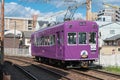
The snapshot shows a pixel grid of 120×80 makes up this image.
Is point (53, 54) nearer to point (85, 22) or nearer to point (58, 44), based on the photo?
point (58, 44)

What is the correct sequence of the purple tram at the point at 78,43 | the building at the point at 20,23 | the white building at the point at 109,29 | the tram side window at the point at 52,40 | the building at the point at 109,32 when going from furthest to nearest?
1. the building at the point at 20,23
2. the white building at the point at 109,29
3. the building at the point at 109,32
4. the tram side window at the point at 52,40
5. the purple tram at the point at 78,43

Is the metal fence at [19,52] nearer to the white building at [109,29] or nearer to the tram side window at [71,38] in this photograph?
the white building at [109,29]

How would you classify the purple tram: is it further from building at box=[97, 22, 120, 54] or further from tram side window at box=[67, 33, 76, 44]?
building at box=[97, 22, 120, 54]

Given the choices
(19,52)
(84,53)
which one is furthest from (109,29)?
(84,53)

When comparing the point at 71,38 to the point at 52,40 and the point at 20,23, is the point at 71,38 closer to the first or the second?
the point at 52,40

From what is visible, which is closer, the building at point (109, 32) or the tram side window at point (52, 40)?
the tram side window at point (52, 40)

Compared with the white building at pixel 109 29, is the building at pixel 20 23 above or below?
above

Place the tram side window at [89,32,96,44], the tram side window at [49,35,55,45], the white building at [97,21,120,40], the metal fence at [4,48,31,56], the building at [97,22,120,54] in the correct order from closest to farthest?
the tram side window at [89,32,96,44] → the tram side window at [49,35,55,45] → the metal fence at [4,48,31,56] → the building at [97,22,120,54] → the white building at [97,21,120,40]

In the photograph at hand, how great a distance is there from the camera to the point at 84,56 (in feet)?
72.0

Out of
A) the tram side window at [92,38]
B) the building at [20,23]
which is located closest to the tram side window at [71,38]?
the tram side window at [92,38]

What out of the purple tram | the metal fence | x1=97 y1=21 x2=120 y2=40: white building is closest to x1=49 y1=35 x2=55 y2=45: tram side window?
the purple tram

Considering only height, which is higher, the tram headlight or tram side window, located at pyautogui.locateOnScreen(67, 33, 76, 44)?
tram side window, located at pyautogui.locateOnScreen(67, 33, 76, 44)

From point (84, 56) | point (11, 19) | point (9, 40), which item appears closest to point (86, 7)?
point (84, 56)

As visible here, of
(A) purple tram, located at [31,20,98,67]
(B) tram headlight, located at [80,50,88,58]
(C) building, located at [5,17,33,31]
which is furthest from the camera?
(C) building, located at [5,17,33,31]
